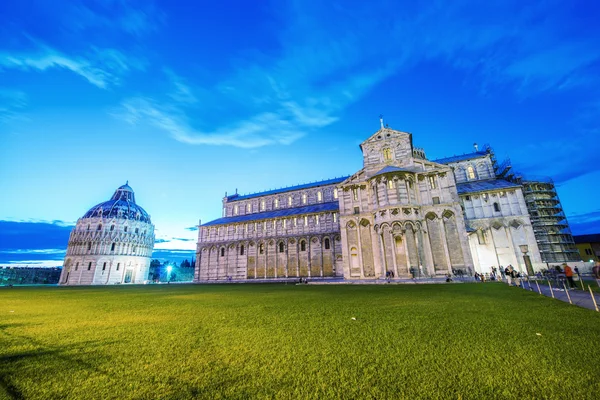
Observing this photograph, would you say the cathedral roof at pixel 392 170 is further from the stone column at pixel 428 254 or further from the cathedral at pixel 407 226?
the stone column at pixel 428 254

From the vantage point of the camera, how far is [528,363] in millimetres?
3311

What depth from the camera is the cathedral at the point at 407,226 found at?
1008 inches

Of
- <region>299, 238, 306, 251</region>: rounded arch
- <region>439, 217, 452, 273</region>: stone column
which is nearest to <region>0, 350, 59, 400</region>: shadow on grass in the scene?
<region>439, 217, 452, 273</region>: stone column

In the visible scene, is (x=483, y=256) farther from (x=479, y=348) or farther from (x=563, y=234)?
(x=479, y=348)

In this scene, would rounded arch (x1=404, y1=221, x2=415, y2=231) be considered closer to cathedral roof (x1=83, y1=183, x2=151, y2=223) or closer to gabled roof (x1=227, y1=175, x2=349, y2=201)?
gabled roof (x1=227, y1=175, x2=349, y2=201)

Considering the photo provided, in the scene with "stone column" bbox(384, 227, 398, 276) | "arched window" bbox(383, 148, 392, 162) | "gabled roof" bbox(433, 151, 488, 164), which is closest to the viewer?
"stone column" bbox(384, 227, 398, 276)

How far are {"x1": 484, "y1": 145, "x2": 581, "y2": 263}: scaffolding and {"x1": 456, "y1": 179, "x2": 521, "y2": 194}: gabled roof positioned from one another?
22.6 ft

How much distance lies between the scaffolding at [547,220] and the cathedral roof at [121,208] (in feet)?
268

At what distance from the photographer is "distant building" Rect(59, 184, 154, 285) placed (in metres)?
60.0

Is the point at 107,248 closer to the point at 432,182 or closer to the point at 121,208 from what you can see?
the point at 121,208

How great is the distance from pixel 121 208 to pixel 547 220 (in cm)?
8991

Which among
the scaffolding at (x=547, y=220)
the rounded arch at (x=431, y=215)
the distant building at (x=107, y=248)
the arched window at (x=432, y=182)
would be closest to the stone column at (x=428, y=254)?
the rounded arch at (x=431, y=215)

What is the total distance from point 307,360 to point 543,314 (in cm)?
693

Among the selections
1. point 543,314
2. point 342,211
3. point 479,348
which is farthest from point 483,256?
point 479,348
